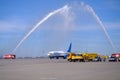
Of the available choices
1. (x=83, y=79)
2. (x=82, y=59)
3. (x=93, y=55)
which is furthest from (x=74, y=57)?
(x=83, y=79)

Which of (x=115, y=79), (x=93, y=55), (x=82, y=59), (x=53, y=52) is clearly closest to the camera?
(x=115, y=79)

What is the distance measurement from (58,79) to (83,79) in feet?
6.96

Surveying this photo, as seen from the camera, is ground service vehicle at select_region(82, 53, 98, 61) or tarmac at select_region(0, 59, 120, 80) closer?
tarmac at select_region(0, 59, 120, 80)

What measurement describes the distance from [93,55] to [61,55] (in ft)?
176

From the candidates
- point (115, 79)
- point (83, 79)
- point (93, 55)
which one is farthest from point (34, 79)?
point (93, 55)

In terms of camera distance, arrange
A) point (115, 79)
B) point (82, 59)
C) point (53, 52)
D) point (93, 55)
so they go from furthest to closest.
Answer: point (53, 52)
point (93, 55)
point (82, 59)
point (115, 79)

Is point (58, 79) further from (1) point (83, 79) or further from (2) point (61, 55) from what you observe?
(2) point (61, 55)

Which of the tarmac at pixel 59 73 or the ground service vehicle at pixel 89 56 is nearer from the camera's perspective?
the tarmac at pixel 59 73

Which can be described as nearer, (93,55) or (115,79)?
(115,79)

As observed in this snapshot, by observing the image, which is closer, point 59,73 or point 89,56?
point 59,73

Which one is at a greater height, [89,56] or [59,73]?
[89,56]

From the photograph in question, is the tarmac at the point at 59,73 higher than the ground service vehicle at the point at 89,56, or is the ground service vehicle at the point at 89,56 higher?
the ground service vehicle at the point at 89,56

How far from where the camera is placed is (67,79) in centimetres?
2081

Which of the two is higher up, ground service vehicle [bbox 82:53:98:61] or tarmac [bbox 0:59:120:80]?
ground service vehicle [bbox 82:53:98:61]
